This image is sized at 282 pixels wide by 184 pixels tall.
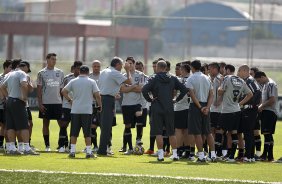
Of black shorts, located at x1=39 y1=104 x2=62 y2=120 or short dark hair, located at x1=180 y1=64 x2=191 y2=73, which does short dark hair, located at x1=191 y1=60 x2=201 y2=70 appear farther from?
black shorts, located at x1=39 y1=104 x2=62 y2=120

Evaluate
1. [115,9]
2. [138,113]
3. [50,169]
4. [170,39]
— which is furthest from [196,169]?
[170,39]

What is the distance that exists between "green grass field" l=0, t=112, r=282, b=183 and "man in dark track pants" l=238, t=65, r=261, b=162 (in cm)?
37

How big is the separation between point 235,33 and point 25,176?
1350 inches

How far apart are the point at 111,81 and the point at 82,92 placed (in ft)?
3.74

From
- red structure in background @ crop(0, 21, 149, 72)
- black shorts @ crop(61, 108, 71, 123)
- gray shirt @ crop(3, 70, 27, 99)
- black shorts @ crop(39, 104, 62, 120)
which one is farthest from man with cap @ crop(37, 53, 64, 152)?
red structure in background @ crop(0, 21, 149, 72)

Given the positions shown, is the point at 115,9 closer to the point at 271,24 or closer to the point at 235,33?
the point at 271,24

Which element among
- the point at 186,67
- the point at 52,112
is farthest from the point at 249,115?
the point at 52,112

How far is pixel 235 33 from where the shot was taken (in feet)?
163

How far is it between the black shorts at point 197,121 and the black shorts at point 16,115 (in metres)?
3.54

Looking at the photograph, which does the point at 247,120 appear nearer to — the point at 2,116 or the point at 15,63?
the point at 15,63

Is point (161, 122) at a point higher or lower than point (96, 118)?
higher

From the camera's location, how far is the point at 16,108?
68.1 ft

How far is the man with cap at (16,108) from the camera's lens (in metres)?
20.7

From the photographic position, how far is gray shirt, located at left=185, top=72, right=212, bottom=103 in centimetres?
2012
